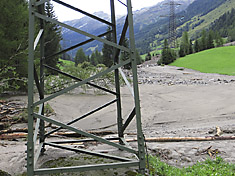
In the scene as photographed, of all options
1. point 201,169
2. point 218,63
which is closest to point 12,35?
point 201,169

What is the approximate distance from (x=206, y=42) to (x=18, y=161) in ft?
218

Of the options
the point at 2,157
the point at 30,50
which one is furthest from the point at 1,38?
the point at 30,50

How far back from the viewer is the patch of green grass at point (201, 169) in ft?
11.0

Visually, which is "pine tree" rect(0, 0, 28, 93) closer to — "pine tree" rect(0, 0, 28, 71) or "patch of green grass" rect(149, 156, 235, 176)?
"pine tree" rect(0, 0, 28, 71)

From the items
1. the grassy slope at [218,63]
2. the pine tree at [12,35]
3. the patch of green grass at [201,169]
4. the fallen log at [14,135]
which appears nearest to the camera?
the patch of green grass at [201,169]

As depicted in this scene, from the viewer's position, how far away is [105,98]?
13.2 metres

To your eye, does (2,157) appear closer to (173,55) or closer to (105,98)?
(105,98)

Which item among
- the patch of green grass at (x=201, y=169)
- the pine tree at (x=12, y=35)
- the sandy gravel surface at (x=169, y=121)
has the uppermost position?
the pine tree at (x=12, y=35)

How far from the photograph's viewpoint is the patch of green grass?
3.37 m

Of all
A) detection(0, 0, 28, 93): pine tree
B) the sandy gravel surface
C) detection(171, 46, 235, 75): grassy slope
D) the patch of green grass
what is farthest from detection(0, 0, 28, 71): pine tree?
detection(171, 46, 235, 75): grassy slope

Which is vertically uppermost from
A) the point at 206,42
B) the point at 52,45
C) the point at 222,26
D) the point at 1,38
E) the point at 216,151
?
the point at 222,26

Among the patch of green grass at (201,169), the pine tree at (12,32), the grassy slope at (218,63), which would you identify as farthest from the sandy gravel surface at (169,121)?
the grassy slope at (218,63)

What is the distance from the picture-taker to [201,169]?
11.5 ft

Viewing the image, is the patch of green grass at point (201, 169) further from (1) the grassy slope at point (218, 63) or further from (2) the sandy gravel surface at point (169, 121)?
(1) the grassy slope at point (218, 63)
